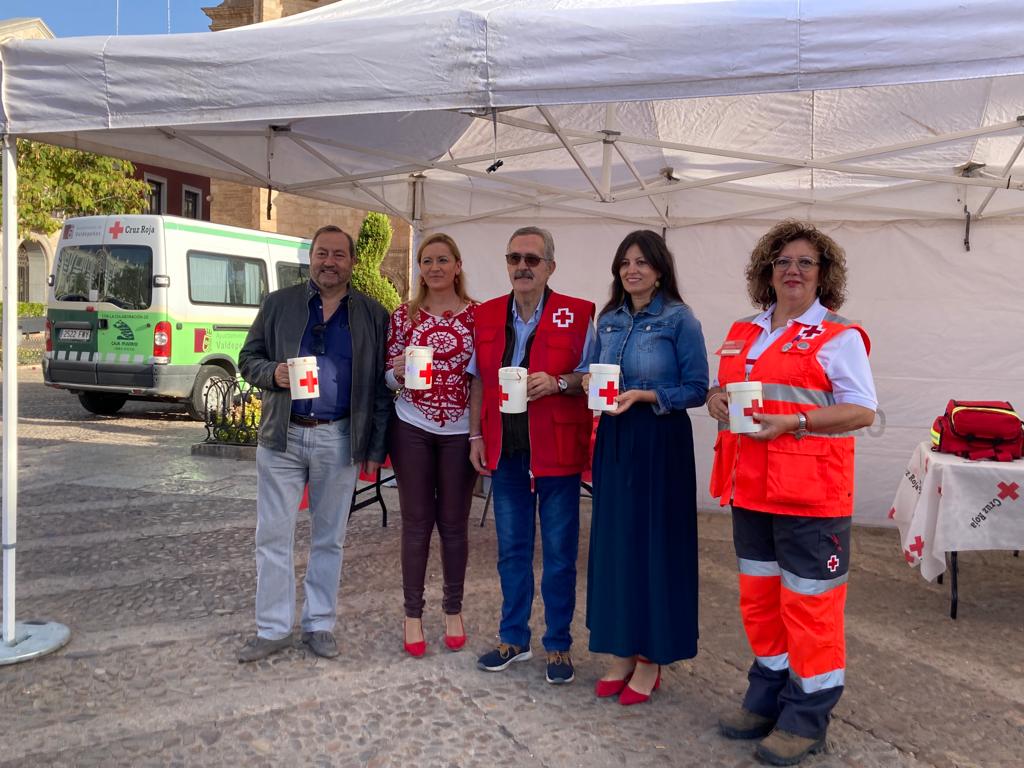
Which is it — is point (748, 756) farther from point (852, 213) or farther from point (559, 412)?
point (852, 213)

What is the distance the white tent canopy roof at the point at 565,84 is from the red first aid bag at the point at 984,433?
1.43m

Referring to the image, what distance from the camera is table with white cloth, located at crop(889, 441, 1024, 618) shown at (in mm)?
4164

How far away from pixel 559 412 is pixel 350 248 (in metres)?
1.17

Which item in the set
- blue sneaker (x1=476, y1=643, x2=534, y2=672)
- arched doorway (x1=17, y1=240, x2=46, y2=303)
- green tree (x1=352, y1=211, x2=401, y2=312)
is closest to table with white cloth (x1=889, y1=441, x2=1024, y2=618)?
blue sneaker (x1=476, y1=643, x2=534, y2=672)

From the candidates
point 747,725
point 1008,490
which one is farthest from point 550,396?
point 1008,490

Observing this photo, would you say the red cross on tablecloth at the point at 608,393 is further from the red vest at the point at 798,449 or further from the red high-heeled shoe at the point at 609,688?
the red high-heeled shoe at the point at 609,688

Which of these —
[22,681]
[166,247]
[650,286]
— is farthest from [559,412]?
[166,247]

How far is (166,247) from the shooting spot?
36.2ft

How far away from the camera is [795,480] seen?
263 cm

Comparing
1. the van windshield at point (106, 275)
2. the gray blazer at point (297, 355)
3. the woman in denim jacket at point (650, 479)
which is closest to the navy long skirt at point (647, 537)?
the woman in denim jacket at point (650, 479)

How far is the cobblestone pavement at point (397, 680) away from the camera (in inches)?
112

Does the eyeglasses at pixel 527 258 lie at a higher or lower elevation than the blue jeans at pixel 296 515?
higher

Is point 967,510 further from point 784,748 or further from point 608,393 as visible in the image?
point 608,393

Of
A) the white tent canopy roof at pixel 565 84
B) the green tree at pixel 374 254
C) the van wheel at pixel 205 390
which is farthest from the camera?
the green tree at pixel 374 254
